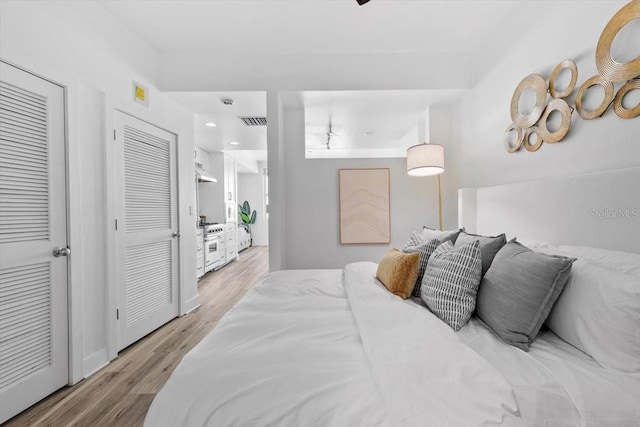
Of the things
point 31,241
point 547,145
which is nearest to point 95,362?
point 31,241

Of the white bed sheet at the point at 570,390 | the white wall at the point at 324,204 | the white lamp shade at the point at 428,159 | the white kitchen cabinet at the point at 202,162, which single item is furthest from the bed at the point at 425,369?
the white kitchen cabinet at the point at 202,162

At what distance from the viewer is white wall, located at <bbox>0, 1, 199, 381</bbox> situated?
1.65 m

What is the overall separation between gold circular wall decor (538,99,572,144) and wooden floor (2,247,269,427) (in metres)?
2.92

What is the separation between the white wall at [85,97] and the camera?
165 cm

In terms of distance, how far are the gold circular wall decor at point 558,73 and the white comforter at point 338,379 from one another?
1.58 metres

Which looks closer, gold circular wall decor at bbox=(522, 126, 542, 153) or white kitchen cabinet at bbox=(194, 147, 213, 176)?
gold circular wall decor at bbox=(522, 126, 542, 153)

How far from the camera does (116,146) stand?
2.23m

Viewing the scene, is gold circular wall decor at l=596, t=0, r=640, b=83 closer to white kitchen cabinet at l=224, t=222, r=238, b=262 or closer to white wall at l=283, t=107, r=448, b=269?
white wall at l=283, t=107, r=448, b=269

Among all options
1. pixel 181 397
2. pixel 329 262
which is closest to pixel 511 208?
pixel 329 262

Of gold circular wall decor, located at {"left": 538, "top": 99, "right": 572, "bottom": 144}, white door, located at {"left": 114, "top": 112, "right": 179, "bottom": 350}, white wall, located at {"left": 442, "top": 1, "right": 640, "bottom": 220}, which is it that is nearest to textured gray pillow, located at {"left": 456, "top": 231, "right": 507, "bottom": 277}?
white wall, located at {"left": 442, "top": 1, "right": 640, "bottom": 220}

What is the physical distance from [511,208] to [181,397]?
216 centimetres

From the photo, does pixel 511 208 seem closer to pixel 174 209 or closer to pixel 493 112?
pixel 493 112

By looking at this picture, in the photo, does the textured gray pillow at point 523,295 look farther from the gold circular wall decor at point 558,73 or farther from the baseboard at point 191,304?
the baseboard at point 191,304

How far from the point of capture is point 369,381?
842 mm
